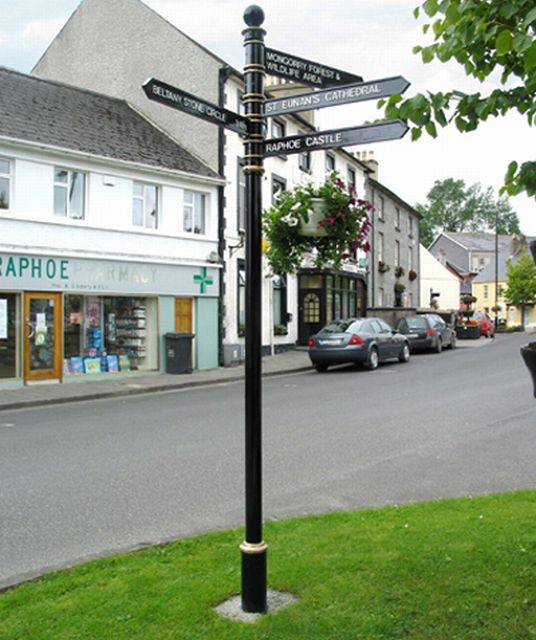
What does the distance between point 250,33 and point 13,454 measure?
20.9ft

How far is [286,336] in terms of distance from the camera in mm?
26938

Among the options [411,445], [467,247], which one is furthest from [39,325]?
[467,247]

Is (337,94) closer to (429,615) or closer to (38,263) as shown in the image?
(429,615)

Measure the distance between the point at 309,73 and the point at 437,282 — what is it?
54.2 m

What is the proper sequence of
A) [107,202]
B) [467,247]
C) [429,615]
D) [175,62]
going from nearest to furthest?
[429,615] < [107,202] < [175,62] < [467,247]

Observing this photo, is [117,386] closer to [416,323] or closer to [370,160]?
[416,323]

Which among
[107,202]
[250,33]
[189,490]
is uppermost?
[107,202]

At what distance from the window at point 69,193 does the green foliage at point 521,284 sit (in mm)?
44253

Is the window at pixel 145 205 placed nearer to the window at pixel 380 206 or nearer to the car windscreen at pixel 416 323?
the car windscreen at pixel 416 323

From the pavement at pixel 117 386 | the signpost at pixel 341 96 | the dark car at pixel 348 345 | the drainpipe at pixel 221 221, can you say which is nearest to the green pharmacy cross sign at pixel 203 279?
the drainpipe at pixel 221 221

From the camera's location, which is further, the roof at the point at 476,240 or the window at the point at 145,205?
the roof at the point at 476,240

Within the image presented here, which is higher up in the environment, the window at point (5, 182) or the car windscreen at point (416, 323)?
the window at point (5, 182)

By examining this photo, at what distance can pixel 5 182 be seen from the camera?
16.2m

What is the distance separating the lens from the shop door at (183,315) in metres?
20.3
